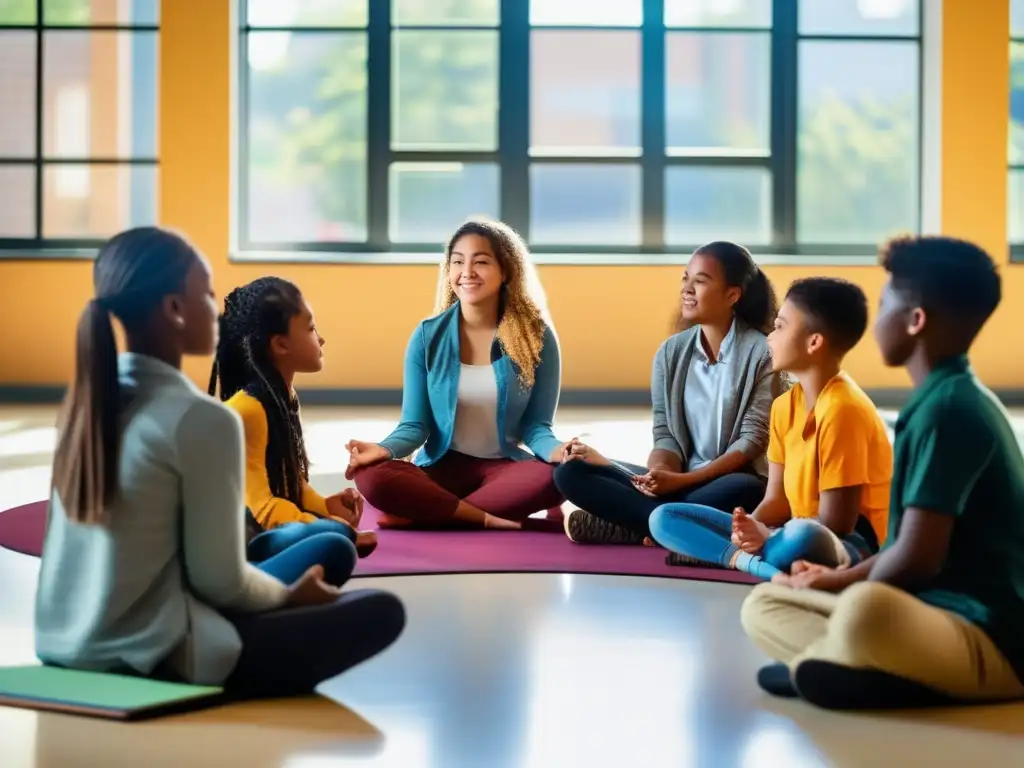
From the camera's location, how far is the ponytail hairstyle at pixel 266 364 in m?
3.05

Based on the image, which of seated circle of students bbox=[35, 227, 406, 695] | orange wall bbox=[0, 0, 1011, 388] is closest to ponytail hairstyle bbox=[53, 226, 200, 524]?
seated circle of students bbox=[35, 227, 406, 695]

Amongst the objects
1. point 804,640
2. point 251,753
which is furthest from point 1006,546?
point 251,753

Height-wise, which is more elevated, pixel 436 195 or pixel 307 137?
pixel 307 137

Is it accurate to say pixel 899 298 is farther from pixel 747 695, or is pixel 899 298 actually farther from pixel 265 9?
pixel 265 9

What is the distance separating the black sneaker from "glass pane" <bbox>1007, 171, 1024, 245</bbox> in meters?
5.73

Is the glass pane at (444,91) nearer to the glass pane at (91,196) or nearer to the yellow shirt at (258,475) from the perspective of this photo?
the glass pane at (91,196)

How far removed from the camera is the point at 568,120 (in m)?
8.68

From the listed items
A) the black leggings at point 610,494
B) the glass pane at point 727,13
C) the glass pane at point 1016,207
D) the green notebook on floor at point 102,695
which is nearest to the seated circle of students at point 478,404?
the black leggings at point 610,494

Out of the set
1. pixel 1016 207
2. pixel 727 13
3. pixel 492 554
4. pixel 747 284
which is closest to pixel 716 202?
pixel 727 13

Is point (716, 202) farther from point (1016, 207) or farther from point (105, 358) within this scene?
point (105, 358)

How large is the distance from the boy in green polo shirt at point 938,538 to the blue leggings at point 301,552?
2.64 feet

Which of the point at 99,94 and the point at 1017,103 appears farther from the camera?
the point at 1017,103

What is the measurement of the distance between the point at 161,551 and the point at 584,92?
6825 millimetres

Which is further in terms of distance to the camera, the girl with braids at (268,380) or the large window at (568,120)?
the large window at (568,120)
